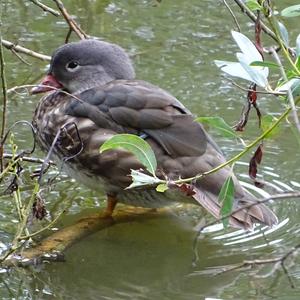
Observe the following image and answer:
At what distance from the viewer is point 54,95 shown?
5504 mm

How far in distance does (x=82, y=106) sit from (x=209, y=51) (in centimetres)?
227

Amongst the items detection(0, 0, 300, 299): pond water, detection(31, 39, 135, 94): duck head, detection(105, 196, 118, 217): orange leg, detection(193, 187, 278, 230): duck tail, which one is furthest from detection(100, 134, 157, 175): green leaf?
detection(31, 39, 135, 94): duck head

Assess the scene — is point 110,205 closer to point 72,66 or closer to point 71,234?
point 71,234

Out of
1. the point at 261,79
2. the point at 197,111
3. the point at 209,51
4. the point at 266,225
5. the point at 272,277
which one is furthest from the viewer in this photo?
the point at 209,51

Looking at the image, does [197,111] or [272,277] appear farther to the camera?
[197,111]

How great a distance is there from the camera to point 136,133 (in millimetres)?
4980

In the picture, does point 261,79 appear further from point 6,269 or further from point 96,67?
point 96,67

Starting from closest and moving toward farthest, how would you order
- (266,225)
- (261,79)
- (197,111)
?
(261,79)
(266,225)
(197,111)

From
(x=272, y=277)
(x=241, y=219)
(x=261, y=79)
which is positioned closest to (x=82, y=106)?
(x=241, y=219)

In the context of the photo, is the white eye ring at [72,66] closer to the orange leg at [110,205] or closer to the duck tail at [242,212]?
the orange leg at [110,205]

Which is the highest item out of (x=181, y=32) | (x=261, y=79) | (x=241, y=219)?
(x=261, y=79)

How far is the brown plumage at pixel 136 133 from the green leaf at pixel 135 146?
1444 millimetres

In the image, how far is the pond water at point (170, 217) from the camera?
4449 mm

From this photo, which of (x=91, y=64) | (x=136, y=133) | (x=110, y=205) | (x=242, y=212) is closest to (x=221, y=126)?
(x=242, y=212)
